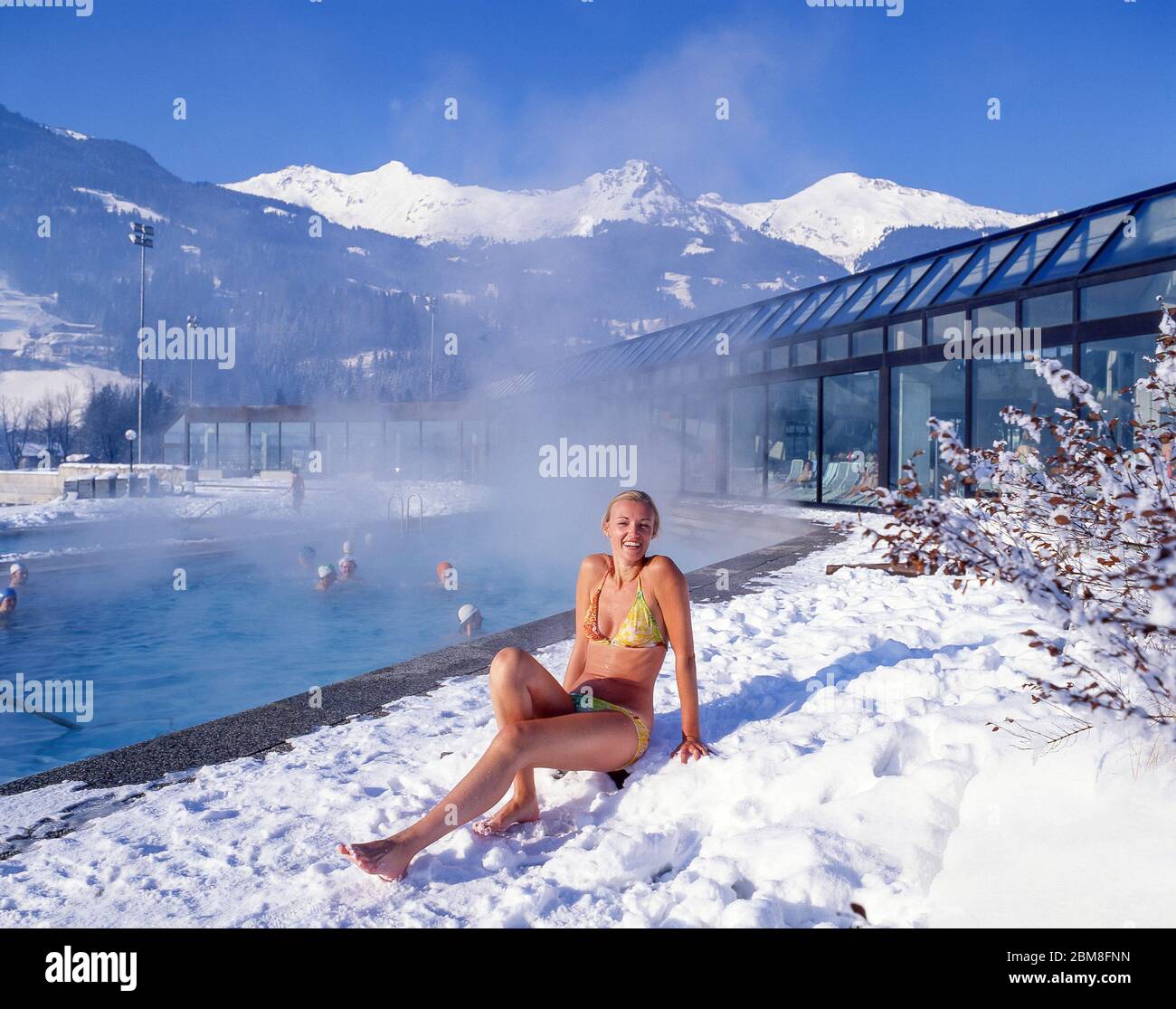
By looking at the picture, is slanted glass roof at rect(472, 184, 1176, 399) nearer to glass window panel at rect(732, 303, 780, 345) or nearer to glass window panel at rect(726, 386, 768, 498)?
glass window panel at rect(732, 303, 780, 345)

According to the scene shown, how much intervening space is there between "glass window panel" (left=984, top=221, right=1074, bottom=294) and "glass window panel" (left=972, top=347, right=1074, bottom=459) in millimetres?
1093

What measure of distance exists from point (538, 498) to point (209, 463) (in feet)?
78.4

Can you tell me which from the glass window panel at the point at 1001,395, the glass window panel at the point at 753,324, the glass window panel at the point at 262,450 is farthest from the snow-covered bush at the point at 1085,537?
the glass window panel at the point at 262,450

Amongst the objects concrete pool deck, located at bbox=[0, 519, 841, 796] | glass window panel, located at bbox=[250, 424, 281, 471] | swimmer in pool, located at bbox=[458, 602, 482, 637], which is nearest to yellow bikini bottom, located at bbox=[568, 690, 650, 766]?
concrete pool deck, located at bbox=[0, 519, 841, 796]

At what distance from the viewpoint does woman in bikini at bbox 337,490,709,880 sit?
2275mm

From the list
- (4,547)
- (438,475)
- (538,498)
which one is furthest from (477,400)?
(4,547)

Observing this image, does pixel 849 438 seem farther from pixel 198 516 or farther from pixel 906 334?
pixel 198 516

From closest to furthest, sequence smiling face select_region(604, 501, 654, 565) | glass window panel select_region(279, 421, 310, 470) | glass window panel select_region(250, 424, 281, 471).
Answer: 1. smiling face select_region(604, 501, 654, 565)
2. glass window panel select_region(250, 424, 281, 471)
3. glass window panel select_region(279, 421, 310, 470)

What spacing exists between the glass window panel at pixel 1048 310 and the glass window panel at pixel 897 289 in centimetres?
269

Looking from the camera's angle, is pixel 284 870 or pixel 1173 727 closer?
pixel 1173 727

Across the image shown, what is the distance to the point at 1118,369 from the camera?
959cm

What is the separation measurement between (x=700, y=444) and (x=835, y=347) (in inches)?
177

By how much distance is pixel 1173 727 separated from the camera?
1.88 metres
